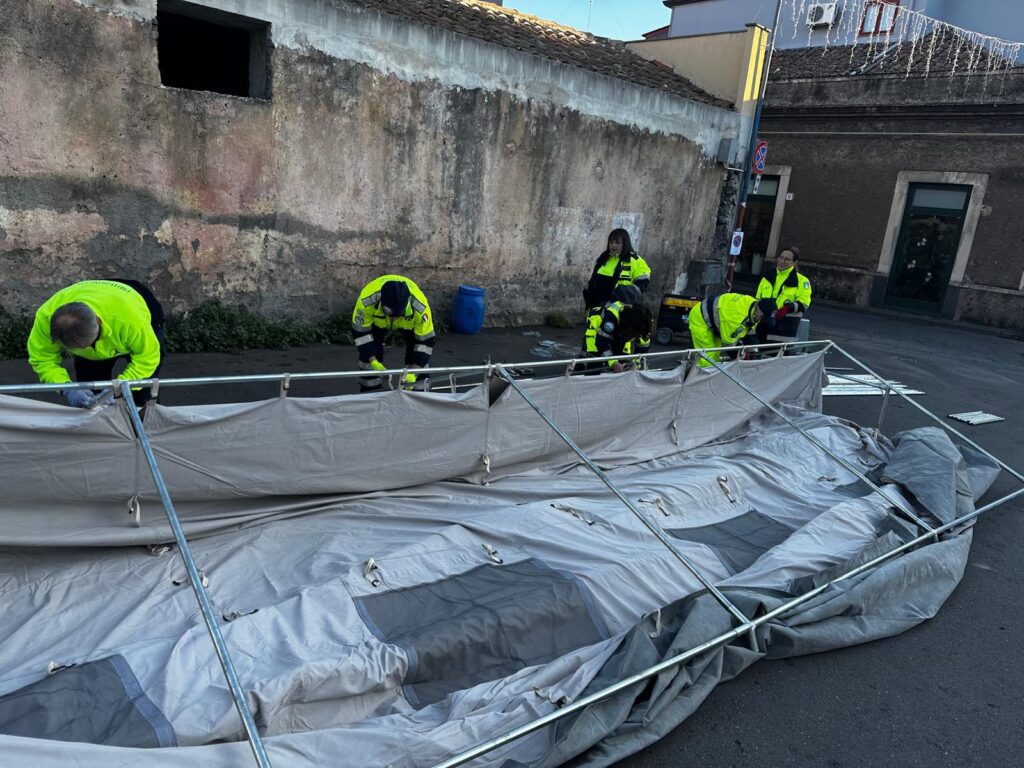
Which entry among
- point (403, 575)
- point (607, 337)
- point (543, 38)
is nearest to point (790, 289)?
point (607, 337)

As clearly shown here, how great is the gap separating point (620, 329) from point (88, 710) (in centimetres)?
452

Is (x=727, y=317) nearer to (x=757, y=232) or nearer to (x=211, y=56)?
(x=211, y=56)

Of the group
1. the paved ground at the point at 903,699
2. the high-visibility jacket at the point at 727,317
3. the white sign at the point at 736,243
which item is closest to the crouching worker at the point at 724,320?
the high-visibility jacket at the point at 727,317

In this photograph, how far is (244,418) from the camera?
396cm

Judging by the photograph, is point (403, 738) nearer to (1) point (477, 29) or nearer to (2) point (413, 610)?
(2) point (413, 610)

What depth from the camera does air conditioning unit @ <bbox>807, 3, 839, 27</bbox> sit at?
22.3 metres

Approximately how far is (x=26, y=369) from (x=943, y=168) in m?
19.7

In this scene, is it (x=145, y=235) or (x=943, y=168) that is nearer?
(x=145, y=235)

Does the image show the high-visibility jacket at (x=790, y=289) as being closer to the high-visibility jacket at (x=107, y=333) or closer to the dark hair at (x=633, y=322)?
the dark hair at (x=633, y=322)

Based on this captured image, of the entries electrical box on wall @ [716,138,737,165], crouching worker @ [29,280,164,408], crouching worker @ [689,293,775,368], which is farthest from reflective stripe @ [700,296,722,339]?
electrical box on wall @ [716,138,737,165]

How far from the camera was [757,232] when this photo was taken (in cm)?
2192

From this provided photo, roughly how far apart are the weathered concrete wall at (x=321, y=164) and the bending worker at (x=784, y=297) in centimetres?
405

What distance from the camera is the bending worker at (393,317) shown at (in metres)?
5.73

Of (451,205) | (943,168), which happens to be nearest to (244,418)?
(451,205)
